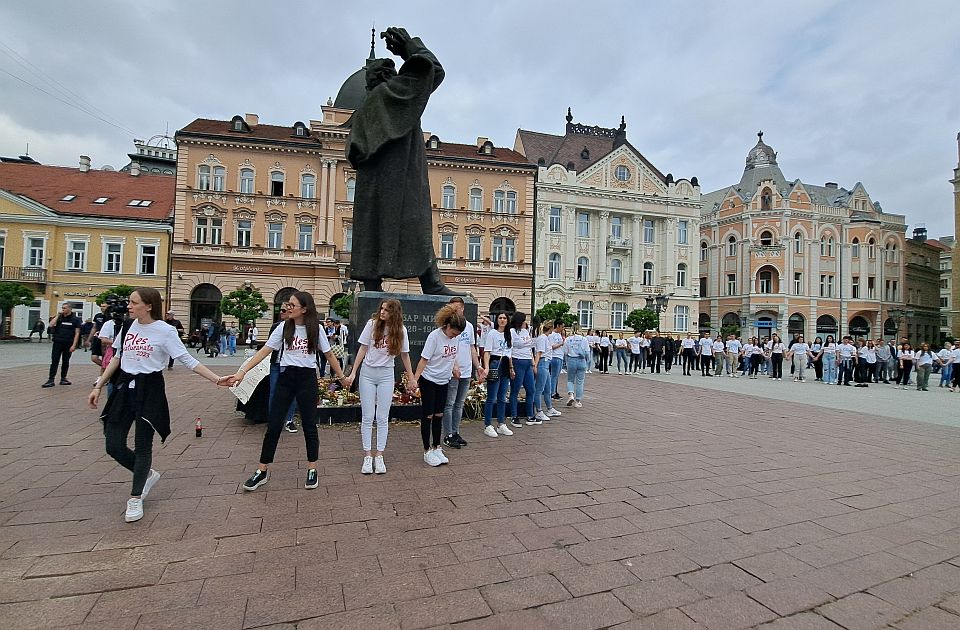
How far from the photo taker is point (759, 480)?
4977 mm

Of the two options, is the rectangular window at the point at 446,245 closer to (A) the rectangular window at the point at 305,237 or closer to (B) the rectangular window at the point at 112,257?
(A) the rectangular window at the point at 305,237

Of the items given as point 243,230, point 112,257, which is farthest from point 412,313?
point 112,257

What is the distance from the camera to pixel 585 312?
43.9 m

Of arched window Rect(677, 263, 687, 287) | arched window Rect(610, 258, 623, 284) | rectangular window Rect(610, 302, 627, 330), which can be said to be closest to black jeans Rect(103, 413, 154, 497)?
rectangular window Rect(610, 302, 627, 330)

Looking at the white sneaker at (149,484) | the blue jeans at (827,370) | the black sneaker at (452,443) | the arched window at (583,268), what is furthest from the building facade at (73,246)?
the blue jeans at (827,370)

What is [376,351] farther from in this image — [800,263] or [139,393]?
[800,263]

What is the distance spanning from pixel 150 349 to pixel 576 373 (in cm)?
766

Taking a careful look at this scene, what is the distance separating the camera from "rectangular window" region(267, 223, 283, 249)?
121 feet

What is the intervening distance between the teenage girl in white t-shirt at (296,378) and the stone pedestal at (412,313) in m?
2.89

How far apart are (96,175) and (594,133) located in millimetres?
43339

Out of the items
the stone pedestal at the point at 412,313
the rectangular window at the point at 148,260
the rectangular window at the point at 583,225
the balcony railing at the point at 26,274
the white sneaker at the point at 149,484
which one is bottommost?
the white sneaker at the point at 149,484

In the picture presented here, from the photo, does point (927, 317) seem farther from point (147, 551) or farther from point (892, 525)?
point (147, 551)

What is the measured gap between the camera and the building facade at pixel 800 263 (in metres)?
50.6

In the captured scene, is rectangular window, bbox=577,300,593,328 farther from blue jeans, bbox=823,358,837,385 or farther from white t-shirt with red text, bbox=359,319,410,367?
white t-shirt with red text, bbox=359,319,410,367
